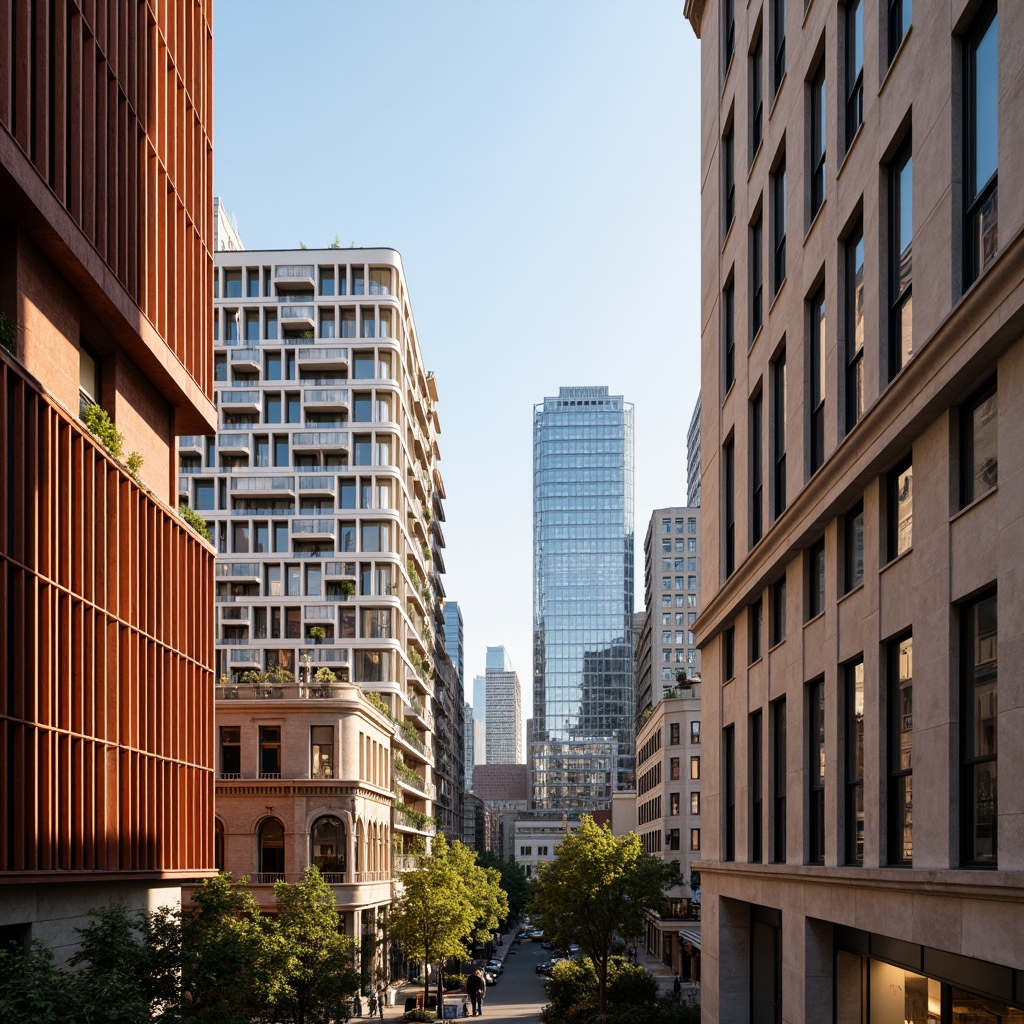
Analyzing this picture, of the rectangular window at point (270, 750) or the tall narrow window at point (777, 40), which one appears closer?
the tall narrow window at point (777, 40)

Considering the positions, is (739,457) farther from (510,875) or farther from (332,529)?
(510,875)

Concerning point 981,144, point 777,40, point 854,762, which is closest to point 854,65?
point 777,40

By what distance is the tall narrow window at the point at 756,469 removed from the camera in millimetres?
27891

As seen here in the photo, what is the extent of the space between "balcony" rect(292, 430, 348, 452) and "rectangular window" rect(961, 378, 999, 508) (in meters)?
71.2

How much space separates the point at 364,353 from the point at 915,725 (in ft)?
236

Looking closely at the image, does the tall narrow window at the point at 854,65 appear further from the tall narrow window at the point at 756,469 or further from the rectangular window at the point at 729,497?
the rectangular window at the point at 729,497

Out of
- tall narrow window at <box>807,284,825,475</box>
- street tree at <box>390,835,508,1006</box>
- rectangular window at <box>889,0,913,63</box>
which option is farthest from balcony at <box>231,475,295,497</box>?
rectangular window at <box>889,0,913,63</box>

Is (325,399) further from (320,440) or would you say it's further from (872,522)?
(872,522)

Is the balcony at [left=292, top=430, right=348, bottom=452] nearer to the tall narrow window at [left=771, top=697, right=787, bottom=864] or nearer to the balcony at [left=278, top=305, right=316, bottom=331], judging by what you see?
→ the balcony at [left=278, top=305, right=316, bottom=331]

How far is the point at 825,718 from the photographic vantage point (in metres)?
21.3

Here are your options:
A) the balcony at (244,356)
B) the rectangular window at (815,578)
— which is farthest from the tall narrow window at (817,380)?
the balcony at (244,356)

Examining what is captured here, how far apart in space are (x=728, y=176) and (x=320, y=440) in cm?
5513

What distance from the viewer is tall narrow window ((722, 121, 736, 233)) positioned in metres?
32.6

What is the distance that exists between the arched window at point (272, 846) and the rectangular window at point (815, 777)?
39045mm
